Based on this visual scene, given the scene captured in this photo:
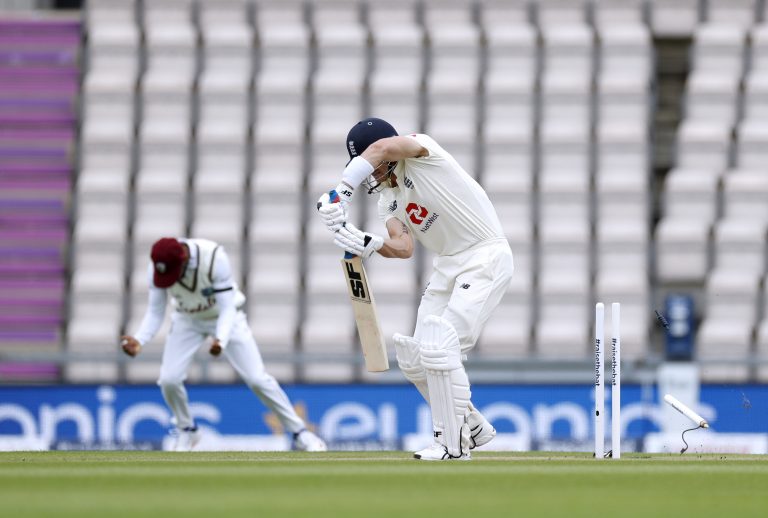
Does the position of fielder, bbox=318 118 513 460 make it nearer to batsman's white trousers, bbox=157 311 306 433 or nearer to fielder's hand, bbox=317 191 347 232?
fielder's hand, bbox=317 191 347 232


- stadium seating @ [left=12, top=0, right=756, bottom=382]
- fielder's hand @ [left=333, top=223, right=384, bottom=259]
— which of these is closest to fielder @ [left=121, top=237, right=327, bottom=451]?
fielder's hand @ [left=333, top=223, right=384, bottom=259]

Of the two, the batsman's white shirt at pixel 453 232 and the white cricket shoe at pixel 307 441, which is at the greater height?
the batsman's white shirt at pixel 453 232

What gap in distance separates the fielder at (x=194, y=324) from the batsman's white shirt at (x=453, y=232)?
2306 millimetres

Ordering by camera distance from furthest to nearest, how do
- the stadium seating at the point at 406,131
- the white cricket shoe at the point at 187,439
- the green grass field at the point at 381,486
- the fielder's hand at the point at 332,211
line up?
the stadium seating at the point at 406,131 → the white cricket shoe at the point at 187,439 → the fielder's hand at the point at 332,211 → the green grass field at the point at 381,486

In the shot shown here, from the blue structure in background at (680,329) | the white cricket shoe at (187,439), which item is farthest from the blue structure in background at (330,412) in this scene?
the white cricket shoe at (187,439)

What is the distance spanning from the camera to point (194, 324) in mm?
10156

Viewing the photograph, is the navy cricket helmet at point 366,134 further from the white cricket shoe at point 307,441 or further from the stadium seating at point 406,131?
the stadium seating at point 406,131

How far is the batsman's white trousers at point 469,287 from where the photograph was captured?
722cm

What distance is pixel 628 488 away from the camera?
5.51 m

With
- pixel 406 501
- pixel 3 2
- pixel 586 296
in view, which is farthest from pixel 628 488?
pixel 3 2

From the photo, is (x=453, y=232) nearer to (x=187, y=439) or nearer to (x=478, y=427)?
(x=478, y=427)

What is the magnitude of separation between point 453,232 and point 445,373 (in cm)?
79

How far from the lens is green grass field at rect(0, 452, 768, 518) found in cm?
462

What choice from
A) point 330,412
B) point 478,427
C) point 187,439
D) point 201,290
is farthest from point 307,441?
point 478,427
